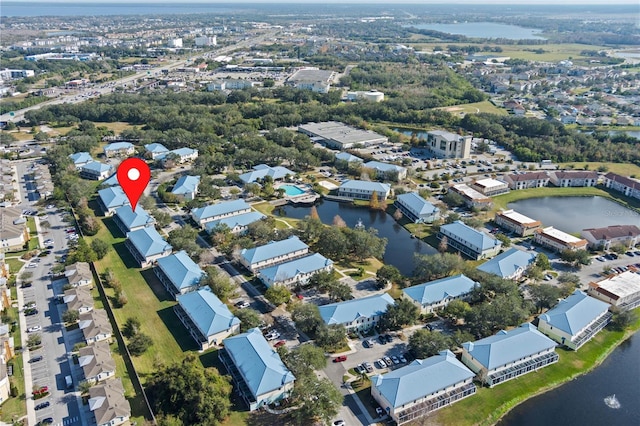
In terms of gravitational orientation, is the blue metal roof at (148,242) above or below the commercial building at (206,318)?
above

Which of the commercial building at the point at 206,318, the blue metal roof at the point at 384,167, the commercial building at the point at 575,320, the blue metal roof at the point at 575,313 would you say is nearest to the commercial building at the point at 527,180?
the blue metal roof at the point at 384,167

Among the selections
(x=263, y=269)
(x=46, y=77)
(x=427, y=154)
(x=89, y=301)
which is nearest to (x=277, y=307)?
(x=263, y=269)

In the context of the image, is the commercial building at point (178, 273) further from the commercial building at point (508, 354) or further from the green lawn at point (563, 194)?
the green lawn at point (563, 194)

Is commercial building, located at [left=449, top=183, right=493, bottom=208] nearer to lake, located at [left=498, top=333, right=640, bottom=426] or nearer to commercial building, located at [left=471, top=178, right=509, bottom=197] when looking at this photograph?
commercial building, located at [left=471, top=178, right=509, bottom=197]

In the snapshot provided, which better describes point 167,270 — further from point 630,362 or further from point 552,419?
point 630,362

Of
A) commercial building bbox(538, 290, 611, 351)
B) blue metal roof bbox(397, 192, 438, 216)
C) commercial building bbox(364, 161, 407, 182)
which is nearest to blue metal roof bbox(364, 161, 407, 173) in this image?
commercial building bbox(364, 161, 407, 182)

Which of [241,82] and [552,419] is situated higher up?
[241,82]
